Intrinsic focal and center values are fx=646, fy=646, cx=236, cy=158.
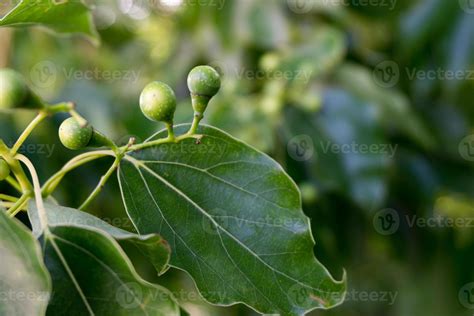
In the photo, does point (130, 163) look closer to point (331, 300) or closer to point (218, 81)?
point (218, 81)

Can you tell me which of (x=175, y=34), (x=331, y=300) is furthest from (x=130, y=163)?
(x=175, y=34)

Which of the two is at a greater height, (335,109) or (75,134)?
(75,134)

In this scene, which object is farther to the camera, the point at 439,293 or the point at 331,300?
the point at 439,293

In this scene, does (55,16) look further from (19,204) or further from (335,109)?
(335,109)

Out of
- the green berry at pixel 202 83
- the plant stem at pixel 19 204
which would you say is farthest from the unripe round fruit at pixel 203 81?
the plant stem at pixel 19 204

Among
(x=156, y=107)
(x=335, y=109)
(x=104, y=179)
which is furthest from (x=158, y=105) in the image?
(x=335, y=109)

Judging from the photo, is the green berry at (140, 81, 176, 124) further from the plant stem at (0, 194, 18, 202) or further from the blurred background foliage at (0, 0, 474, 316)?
the blurred background foliage at (0, 0, 474, 316)

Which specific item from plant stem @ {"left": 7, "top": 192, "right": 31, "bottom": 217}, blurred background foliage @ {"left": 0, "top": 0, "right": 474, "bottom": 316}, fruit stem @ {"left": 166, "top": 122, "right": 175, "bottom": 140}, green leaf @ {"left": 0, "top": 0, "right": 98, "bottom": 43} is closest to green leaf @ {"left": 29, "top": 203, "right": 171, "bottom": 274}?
plant stem @ {"left": 7, "top": 192, "right": 31, "bottom": 217}
